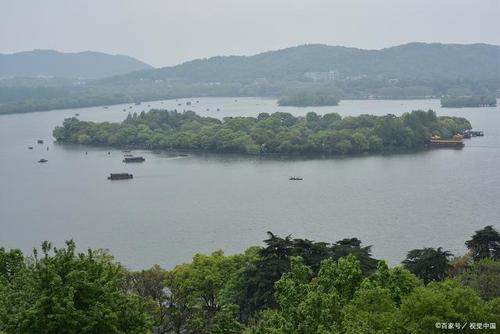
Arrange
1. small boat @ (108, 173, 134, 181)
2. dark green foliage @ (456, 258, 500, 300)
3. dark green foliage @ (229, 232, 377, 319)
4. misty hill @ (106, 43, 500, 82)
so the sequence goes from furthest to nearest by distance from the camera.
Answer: misty hill @ (106, 43, 500, 82) < small boat @ (108, 173, 134, 181) < dark green foliage @ (229, 232, 377, 319) < dark green foliage @ (456, 258, 500, 300)

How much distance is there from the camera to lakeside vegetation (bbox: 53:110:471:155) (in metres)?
34.1

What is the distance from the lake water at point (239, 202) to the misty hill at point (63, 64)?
130612 mm

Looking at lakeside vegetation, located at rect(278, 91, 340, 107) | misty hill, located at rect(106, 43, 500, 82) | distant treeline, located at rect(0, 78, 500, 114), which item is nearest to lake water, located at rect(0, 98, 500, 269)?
lakeside vegetation, located at rect(278, 91, 340, 107)

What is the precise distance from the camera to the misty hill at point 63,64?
525 ft

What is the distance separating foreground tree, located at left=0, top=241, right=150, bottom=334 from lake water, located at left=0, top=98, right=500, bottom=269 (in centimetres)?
933

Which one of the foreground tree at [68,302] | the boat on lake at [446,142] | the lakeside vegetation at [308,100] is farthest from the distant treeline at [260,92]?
the foreground tree at [68,302]

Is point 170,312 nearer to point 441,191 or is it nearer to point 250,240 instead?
point 250,240

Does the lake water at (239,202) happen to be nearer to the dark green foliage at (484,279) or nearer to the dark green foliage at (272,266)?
the dark green foliage at (272,266)

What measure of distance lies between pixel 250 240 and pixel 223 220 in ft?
8.31

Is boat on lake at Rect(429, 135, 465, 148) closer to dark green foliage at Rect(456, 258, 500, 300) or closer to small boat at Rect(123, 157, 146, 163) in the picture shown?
small boat at Rect(123, 157, 146, 163)

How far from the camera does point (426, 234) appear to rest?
57.5ft

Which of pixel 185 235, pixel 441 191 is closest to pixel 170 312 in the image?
pixel 185 235


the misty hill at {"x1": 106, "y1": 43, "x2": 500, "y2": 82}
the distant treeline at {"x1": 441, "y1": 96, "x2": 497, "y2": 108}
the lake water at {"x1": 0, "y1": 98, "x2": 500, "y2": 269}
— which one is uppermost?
the misty hill at {"x1": 106, "y1": 43, "x2": 500, "y2": 82}

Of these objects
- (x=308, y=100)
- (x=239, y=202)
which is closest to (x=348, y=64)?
(x=308, y=100)
